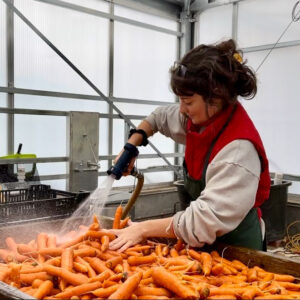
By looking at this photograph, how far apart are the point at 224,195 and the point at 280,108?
397cm

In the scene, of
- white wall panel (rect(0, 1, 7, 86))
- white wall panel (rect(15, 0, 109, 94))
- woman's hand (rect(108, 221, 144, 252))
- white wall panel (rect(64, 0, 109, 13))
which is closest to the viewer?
woman's hand (rect(108, 221, 144, 252))

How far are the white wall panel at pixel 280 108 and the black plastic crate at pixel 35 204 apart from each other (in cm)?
352

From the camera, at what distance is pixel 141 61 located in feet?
17.6

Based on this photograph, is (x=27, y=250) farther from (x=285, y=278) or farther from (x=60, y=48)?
(x=60, y=48)

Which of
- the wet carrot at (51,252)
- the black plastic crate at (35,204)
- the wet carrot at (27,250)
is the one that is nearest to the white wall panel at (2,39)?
the black plastic crate at (35,204)

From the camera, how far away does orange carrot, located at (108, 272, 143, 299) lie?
1.17 metres

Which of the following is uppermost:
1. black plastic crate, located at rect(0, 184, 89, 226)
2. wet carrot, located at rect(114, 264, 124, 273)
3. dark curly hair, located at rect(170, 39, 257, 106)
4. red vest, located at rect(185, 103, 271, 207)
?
dark curly hair, located at rect(170, 39, 257, 106)

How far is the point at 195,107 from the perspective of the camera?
1.55 m

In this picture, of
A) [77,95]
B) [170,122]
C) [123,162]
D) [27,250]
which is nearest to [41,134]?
[77,95]

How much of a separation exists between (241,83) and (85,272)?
0.90 meters

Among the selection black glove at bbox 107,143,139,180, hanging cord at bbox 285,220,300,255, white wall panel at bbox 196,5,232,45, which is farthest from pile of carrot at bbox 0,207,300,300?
white wall panel at bbox 196,5,232,45

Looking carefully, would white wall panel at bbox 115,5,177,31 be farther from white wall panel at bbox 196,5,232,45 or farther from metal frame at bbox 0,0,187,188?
white wall panel at bbox 196,5,232,45

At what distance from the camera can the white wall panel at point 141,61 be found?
509 centimetres

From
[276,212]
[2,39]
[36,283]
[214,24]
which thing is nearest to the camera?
[36,283]
